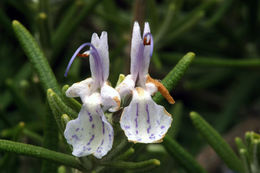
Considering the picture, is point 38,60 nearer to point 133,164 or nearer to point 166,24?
point 133,164

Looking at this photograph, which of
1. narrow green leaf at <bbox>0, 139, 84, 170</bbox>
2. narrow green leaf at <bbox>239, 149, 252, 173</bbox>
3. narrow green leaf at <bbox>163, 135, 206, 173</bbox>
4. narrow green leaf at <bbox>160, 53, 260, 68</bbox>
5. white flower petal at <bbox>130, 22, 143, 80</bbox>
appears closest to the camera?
white flower petal at <bbox>130, 22, 143, 80</bbox>

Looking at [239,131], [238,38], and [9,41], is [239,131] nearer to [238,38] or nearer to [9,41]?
[238,38]

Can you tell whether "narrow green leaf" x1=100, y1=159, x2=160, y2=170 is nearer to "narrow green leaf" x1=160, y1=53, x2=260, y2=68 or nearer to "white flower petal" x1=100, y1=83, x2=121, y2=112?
"white flower petal" x1=100, y1=83, x2=121, y2=112

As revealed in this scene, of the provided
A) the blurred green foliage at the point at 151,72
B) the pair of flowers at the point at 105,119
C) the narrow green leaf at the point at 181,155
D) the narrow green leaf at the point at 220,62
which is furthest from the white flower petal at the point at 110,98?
the narrow green leaf at the point at 220,62

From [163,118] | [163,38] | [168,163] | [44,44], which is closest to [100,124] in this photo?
[163,118]

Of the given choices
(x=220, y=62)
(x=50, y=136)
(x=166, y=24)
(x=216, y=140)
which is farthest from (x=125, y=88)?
(x=166, y=24)

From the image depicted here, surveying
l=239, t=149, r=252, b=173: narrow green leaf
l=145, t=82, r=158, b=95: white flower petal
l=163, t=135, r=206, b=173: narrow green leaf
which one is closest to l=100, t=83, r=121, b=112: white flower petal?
l=145, t=82, r=158, b=95: white flower petal
